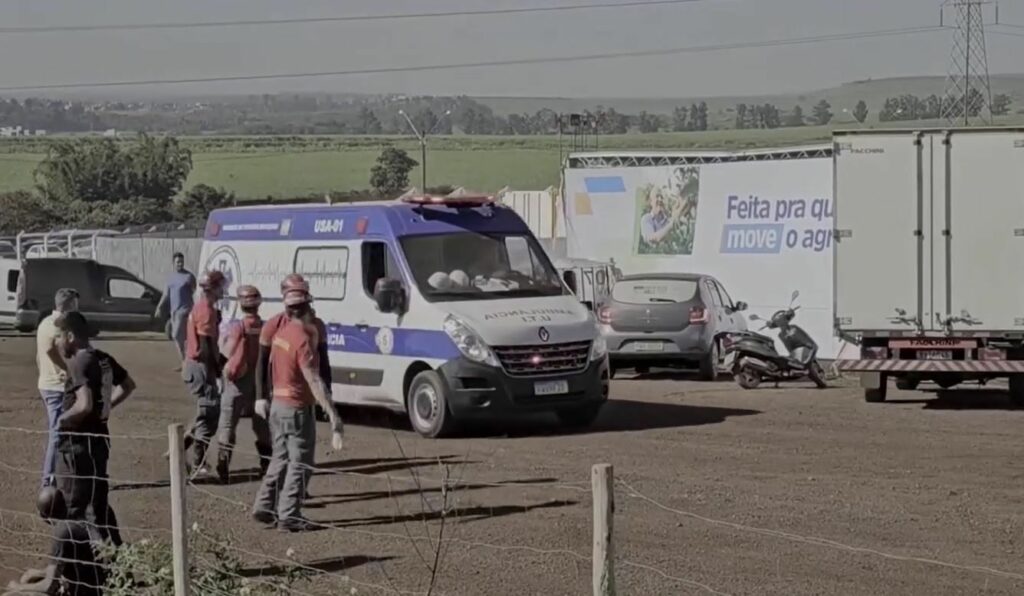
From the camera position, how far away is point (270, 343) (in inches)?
499

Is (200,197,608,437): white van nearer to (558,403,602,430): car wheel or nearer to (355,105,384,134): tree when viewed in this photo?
(558,403,602,430): car wheel

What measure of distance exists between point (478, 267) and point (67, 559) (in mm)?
8533

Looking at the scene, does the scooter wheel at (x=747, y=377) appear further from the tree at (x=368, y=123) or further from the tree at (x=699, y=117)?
the tree at (x=699, y=117)

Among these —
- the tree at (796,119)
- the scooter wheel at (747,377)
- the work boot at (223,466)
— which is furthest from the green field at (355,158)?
the work boot at (223,466)

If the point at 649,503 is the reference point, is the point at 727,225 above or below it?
above

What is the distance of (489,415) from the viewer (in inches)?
641

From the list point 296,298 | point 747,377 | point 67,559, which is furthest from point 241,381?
point 747,377

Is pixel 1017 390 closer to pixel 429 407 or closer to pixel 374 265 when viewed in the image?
pixel 429 407

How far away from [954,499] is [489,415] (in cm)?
500

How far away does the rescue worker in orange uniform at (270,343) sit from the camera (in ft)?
39.1

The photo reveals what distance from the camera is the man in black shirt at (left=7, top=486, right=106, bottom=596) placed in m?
8.94

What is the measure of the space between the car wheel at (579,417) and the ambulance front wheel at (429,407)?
4.85ft

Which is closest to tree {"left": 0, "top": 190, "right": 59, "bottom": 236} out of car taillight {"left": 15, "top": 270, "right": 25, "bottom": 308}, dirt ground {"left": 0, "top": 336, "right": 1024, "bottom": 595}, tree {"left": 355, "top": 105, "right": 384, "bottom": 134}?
car taillight {"left": 15, "top": 270, "right": 25, "bottom": 308}

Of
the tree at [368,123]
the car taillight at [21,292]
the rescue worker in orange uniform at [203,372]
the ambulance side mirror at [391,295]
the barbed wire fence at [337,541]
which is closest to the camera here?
the barbed wire fence at [337,541]
